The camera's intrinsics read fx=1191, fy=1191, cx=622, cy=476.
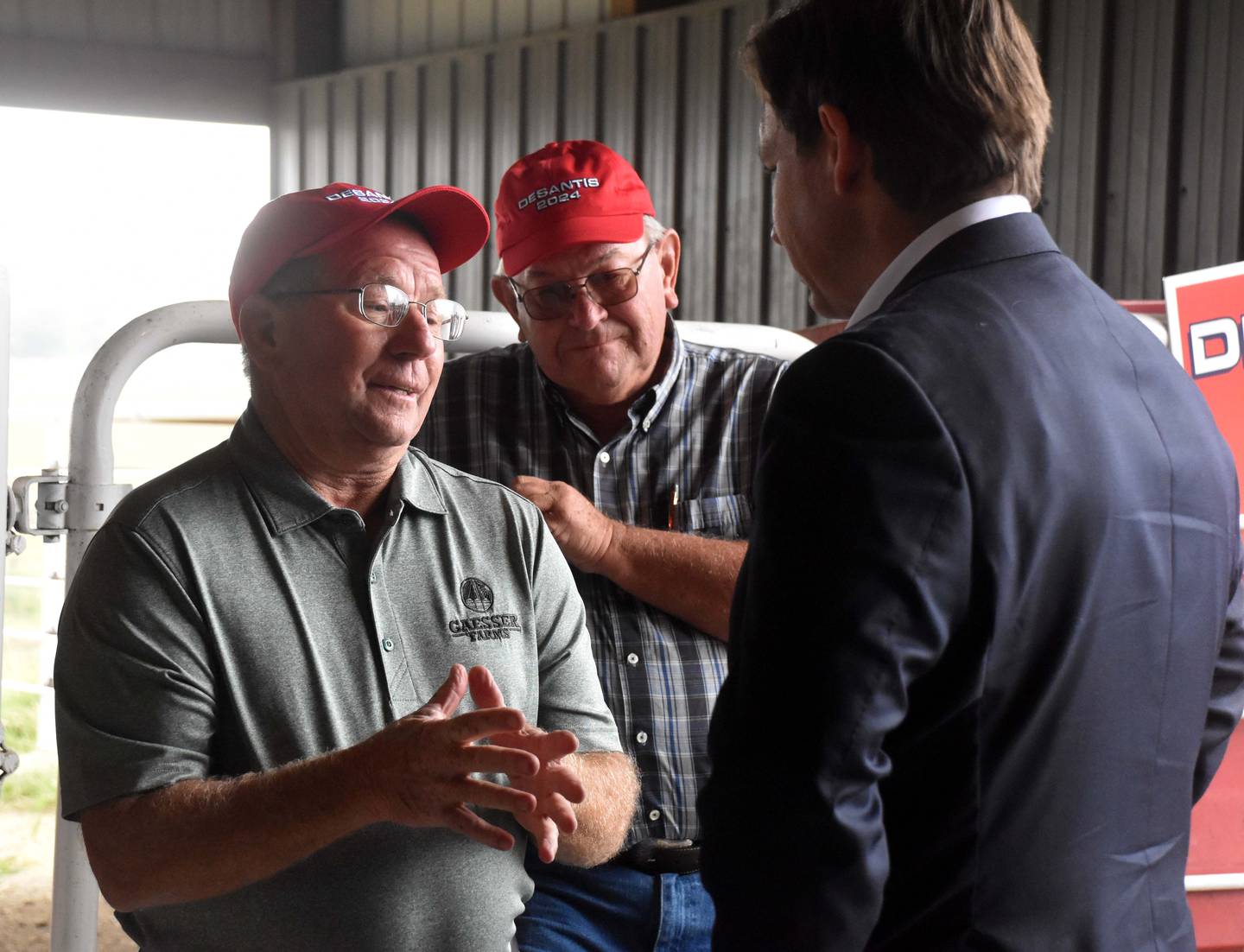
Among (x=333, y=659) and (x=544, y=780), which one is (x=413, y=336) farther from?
(x=544, y=780)

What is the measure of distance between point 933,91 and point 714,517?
→ 1091 millimetres

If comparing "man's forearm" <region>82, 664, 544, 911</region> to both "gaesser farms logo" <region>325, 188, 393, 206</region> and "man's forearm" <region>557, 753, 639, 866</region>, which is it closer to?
"man's forearm" <region>557, 753, 639, 866</region>

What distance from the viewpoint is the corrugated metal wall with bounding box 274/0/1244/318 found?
19.5ft

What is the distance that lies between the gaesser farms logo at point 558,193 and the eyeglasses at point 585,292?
14 centimetres

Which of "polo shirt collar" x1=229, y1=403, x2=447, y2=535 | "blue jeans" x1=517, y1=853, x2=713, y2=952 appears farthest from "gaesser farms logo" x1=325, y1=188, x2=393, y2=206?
"blue jeans" x1=517, y1=853, x2=713, y2=952

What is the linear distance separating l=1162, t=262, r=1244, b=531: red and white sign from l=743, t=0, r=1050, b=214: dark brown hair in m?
1.67

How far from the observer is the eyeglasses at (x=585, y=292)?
216 centimetres

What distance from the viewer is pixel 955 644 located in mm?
1047

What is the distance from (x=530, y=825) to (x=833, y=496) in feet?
2.18

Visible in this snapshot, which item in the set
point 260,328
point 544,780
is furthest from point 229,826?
point 260,328

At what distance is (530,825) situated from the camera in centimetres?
144

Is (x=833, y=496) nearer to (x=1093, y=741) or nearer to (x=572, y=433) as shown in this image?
(x=1093, y=741)

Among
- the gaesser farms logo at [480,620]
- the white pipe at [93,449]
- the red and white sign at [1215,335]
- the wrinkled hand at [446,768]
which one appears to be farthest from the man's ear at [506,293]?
the red and white sign at [1215,335]

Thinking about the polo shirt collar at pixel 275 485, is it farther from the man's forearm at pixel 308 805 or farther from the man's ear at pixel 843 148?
the man's ear at pixel 843 148
